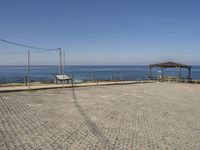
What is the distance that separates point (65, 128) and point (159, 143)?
3.48 metres

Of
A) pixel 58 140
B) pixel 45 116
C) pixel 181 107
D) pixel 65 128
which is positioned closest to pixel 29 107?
pixel 45 116

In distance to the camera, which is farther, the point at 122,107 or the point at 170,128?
the point at 122,107

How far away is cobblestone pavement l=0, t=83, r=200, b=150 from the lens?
800 centimetres

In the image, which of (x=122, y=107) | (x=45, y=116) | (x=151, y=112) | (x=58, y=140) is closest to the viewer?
(x=58, y=140)

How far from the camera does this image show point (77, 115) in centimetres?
1199

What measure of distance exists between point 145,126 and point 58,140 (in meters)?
3.88

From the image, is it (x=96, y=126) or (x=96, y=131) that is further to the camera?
(x=96, y=126)

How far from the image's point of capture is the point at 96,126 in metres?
10.0

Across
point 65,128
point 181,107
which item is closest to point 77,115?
point 65,128

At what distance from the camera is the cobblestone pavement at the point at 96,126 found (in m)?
8.00

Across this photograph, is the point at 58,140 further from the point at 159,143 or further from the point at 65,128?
the point at 159,143

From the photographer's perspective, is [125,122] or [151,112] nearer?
[125,122]

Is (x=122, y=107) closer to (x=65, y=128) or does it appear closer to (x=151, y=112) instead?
(x=151, y=112)

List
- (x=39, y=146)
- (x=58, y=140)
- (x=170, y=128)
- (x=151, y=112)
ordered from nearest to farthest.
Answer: (x=39, y=146)
(x=58, y=140)
(x=170, y=128)
(x=151, y=112)
